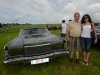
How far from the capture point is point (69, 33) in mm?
4699

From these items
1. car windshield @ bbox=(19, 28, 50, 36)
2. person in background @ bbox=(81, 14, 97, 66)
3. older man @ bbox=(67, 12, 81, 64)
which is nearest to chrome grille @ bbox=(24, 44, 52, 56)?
older man @ bbox=(67, 12, 81, 64)

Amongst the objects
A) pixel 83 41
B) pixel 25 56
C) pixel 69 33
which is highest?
pixel 69 33

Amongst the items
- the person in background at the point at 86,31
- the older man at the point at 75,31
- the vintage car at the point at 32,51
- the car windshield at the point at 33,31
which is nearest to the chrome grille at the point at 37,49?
the vintage car at the point at 32,51

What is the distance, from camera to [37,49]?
4.08 meters

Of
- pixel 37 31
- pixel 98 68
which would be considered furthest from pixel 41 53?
pixel 98 68

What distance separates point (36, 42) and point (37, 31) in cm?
165

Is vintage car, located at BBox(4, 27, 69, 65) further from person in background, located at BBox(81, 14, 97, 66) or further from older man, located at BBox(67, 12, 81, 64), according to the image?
person in background, located at BBox(81, 14, 97, 66)

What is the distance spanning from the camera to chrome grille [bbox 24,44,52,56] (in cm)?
402

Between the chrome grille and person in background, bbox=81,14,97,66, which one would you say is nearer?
the chrome grille

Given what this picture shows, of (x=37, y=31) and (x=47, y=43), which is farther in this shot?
(x=37, y=31)

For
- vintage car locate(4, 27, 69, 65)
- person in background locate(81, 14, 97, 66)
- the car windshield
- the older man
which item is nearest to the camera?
vintage car locate(4, 27, 69, 65)

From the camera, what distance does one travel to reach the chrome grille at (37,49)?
13.2ft

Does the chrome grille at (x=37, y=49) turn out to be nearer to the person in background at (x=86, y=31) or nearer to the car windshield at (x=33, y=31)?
the person in background at (x=86, y=31)

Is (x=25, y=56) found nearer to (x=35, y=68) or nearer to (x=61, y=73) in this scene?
(x=35, y=68)
